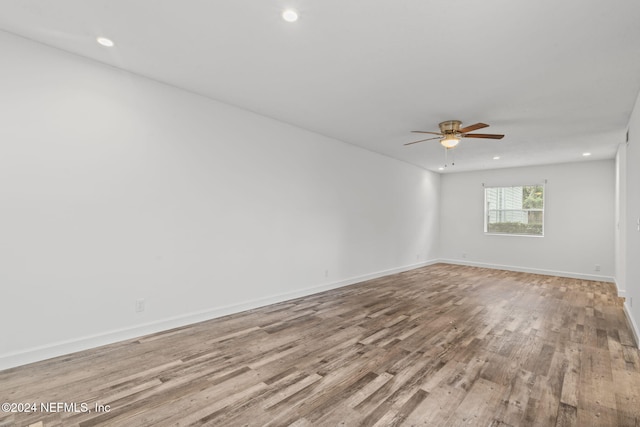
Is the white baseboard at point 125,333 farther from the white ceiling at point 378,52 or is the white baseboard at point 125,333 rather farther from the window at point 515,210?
the window at point 515,210

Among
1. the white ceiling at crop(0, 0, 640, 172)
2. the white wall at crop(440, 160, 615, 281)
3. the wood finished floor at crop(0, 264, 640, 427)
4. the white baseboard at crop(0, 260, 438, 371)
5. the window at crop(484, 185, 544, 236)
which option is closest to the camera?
the wood finished floor at crop(0, 264, 640, 427)

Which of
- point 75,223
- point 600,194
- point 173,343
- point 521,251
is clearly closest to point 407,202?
point 521,251

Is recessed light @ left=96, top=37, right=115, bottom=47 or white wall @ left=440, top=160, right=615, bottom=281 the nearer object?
recessed light @ left=96, top=37, right=115, bottom=47

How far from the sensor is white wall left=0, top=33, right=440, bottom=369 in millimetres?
2520

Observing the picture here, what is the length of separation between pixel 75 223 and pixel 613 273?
9.15 m

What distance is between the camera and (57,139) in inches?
105

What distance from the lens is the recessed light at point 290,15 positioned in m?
2.09

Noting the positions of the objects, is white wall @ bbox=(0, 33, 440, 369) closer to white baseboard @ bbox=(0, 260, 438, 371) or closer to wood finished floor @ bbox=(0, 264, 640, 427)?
white baseboard @ bbox=(0, 260, 438, 371)

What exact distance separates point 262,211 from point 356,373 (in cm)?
247

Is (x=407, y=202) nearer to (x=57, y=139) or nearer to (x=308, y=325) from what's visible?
(x=308, y=325)

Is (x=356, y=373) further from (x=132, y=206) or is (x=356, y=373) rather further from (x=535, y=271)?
(x=535, y=271)

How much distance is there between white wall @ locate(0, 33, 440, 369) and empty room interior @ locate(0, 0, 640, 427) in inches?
0.7

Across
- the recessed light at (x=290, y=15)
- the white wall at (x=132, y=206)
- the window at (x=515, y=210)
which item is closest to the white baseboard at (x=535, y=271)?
the window at (x=515, y=210)

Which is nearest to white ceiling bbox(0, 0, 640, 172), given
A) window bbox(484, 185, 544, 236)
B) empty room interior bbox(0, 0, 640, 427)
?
empty room interior bbox(0, 0, 640, 427)
